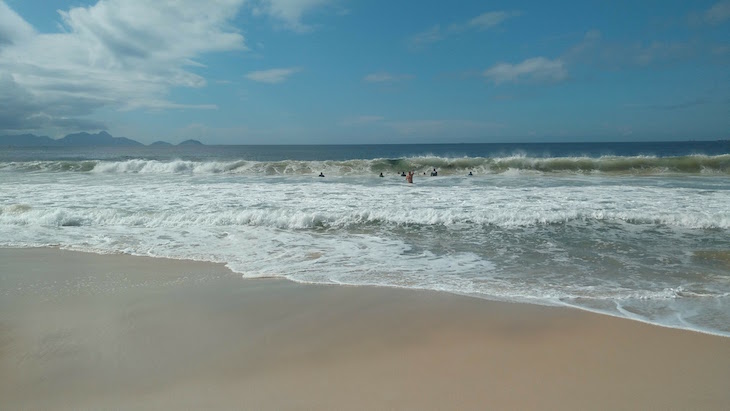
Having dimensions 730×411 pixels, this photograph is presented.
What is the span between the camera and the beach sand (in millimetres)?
3219

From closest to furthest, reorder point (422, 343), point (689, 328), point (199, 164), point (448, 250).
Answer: point (422, 343) → point (689, 328) → point (448, 250) → point (199, 164)

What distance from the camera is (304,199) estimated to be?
13656 mm

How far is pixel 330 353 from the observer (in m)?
3.99

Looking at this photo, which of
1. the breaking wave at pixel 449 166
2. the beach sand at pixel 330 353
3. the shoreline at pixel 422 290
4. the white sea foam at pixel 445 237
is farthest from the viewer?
the breaking wave at pixel 449 166

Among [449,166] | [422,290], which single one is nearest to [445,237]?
[422,290]

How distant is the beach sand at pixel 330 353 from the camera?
3.22 meters

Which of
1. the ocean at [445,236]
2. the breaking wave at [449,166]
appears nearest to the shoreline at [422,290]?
the ocean at [445,236]

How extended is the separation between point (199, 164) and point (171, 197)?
15910mm

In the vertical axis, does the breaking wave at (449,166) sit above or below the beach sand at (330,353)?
above

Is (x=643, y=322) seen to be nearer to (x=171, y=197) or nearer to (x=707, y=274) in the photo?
(x=707, y=274)

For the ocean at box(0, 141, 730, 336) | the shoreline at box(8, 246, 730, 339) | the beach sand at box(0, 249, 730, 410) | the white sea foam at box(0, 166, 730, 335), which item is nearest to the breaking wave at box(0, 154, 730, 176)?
the ocean at box(0, 141, 730, 336)

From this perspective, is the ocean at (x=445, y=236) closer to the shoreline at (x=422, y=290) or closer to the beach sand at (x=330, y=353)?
the shoreline at (x=422, y=290)

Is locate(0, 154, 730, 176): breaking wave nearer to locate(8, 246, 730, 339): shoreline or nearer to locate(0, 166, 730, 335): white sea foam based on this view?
locate(0, 166, 730, 335): white sea foam

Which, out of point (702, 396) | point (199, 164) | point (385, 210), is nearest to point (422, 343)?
point (702, 396)
